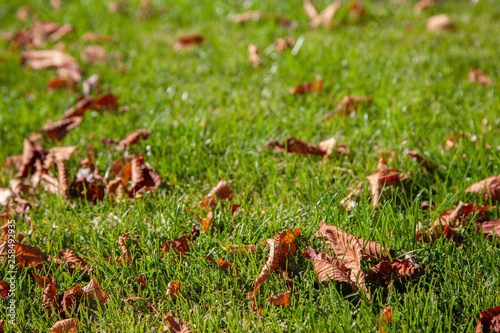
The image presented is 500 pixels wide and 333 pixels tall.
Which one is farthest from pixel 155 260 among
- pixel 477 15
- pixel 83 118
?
pixel 477 15

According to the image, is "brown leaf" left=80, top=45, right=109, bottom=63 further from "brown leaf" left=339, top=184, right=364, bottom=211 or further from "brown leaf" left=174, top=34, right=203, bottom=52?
"brown leaf" left=339, top=184, right=364, bottom=211

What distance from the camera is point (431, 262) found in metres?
1.69

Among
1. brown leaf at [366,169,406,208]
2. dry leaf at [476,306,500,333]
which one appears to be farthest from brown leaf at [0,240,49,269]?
dry leaf at [476,306,500,333]

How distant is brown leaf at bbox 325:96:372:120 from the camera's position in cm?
280

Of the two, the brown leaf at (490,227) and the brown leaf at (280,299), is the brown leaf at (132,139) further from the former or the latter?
the brown leaf at (490,227)

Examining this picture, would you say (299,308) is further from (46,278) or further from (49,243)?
(49,243)

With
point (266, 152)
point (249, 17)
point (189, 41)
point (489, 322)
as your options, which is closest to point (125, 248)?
point (266, 152)

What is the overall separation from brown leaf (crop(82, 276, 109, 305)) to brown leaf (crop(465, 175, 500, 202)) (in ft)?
5.37

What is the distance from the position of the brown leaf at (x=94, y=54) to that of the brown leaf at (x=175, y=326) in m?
2.75

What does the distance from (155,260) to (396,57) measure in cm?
250

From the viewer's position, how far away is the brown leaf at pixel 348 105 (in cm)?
280

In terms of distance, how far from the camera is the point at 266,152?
245 cm

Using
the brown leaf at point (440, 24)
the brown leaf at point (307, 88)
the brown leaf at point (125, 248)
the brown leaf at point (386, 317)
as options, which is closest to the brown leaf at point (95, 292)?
the brown leaf at point (125, 248)

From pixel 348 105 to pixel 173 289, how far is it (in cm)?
170
